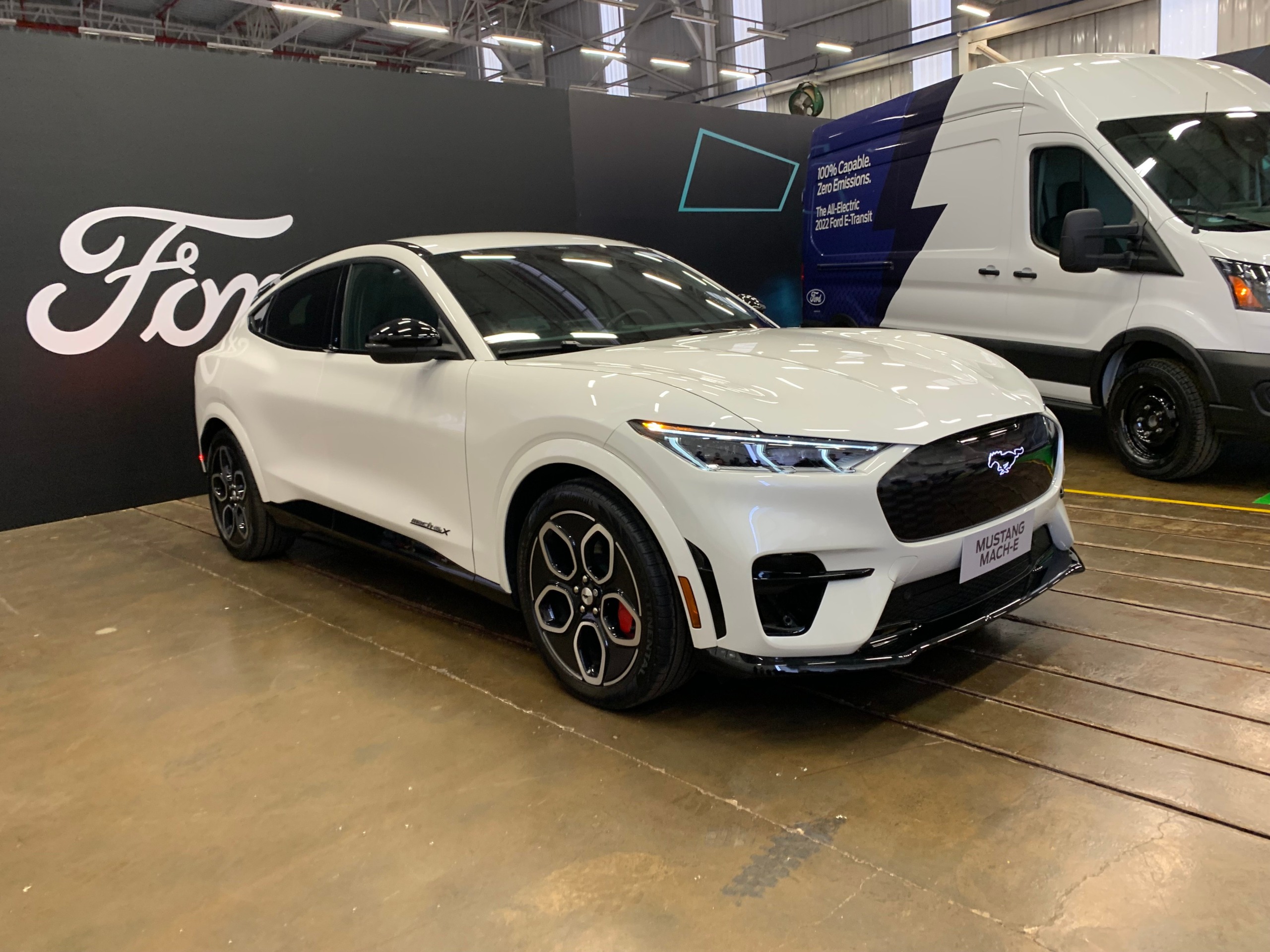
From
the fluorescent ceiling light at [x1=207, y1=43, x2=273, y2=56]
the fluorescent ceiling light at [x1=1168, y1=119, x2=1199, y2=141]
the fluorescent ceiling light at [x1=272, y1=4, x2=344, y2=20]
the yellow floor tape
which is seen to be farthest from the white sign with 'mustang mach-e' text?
the fluorescent ceiling light at [x1=207, y1=43, x2=273, y2=56]

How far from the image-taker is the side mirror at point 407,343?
2959 mm

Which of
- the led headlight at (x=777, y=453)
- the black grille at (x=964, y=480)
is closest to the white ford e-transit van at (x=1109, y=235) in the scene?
the black grille at (x=964, y=480)

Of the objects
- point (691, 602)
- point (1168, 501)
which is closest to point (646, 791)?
point (691, 602)

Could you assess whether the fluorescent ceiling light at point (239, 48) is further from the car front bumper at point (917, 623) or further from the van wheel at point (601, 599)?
the car front bumper at point (917, 623)

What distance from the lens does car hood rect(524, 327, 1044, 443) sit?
2326 mm

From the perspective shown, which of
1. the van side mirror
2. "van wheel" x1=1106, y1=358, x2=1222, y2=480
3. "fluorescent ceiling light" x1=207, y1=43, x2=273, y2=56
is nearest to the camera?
"van wheel" x1=1106, y1=358, x2=1222, y2=480

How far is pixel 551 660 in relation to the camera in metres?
2.80

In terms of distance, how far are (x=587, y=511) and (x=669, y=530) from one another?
0.29 m

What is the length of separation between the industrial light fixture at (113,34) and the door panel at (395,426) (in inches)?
708

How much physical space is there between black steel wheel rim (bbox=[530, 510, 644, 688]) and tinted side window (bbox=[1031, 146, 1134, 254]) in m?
3.50

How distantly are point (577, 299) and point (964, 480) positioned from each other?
4.80 ft

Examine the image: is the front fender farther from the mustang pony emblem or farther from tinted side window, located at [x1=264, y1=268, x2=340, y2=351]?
tinted side window, located at [x1=264, y1=268, x2=340, y2=351]

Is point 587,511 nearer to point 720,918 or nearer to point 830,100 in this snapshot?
point 720,918

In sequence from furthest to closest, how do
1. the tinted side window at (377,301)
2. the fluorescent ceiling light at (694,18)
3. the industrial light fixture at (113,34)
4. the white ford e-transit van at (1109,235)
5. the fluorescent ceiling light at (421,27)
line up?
the fluorescent ceiling light at (694,18) → the industrial light fixture at (113,34) → the fluorescent ceiling light at (421,27) → the white ford e-transit van at (1109,235) → the tinted side window at (377,301)
